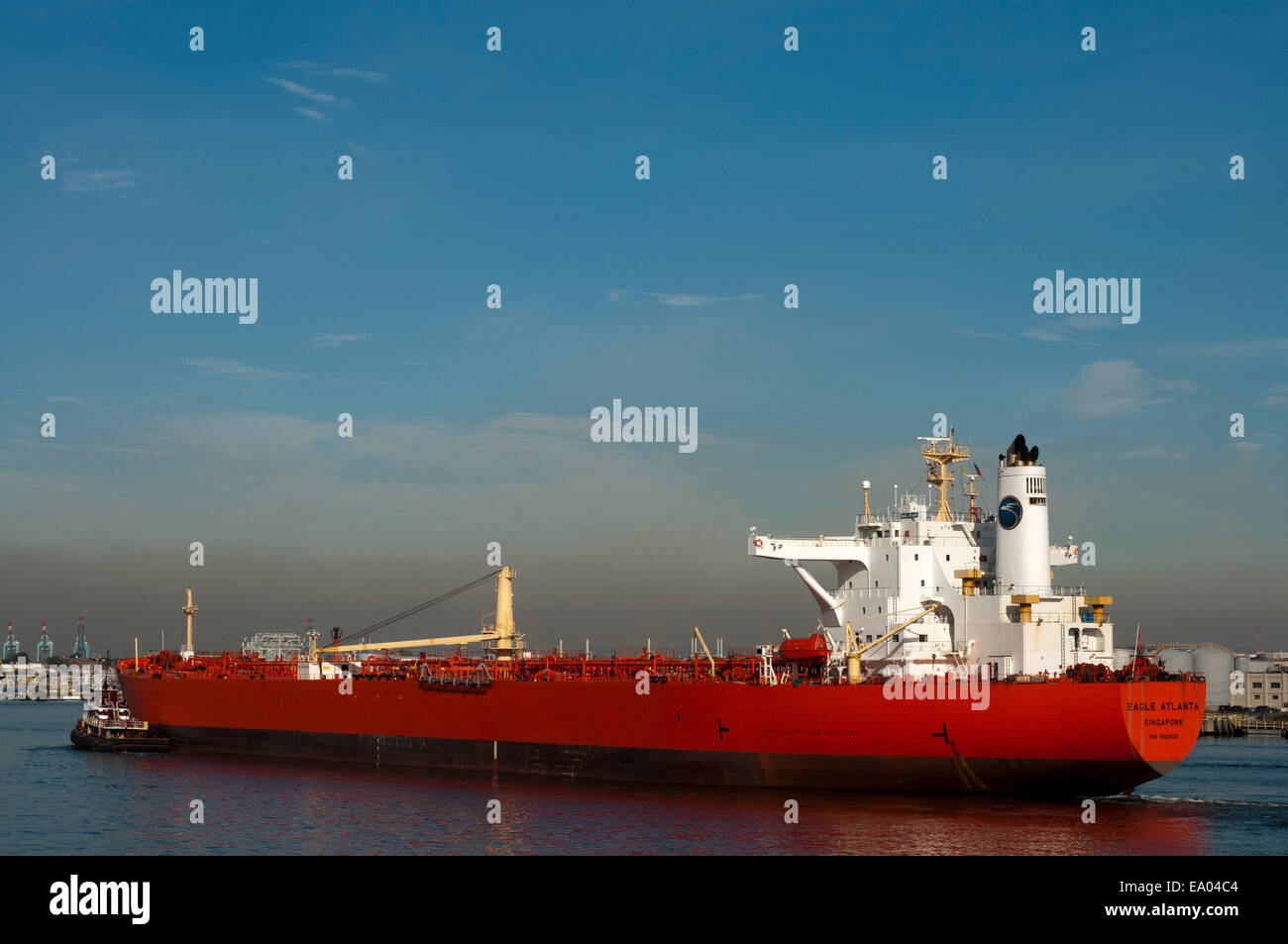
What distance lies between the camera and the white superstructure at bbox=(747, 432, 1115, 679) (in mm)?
27500

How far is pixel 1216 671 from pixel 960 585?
69867 mm

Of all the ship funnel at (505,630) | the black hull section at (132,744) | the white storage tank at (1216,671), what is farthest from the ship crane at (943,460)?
the white storage tank at (1216,671)

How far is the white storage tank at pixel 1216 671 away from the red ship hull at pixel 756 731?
66.0 meters

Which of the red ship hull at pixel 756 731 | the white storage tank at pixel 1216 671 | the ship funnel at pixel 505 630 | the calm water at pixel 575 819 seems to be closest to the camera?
the calm water at pixel 575 819

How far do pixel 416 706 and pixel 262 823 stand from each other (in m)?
10.0

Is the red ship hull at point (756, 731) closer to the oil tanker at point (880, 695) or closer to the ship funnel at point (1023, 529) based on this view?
the oil tanker at point (880, 695)

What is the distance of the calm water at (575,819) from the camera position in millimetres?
22109

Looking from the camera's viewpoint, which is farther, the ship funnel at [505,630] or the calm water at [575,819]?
the ship funnel at [505,630]

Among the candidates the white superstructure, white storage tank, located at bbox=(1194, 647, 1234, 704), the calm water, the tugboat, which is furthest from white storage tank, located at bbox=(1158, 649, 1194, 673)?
the tugboat

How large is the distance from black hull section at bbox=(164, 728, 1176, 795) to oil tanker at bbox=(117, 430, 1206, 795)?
0.05m

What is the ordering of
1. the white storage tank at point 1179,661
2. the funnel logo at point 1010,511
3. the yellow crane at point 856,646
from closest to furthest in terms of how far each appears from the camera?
1. the yellow crane at point 856,646
2. the funnel logo at point 1010,511
3. the white storage tank at point 1179,661

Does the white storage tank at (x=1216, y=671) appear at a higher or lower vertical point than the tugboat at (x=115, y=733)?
lower

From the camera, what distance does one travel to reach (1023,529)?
2833 centimetres
